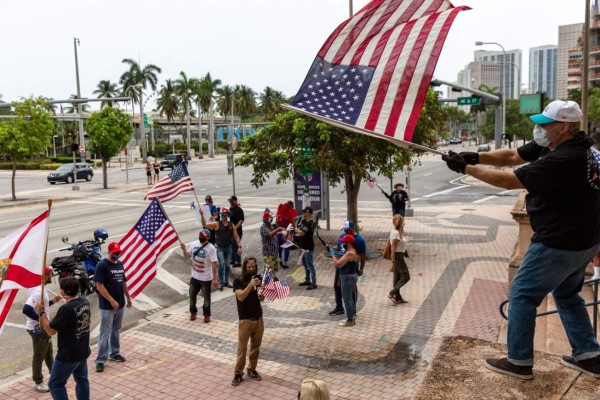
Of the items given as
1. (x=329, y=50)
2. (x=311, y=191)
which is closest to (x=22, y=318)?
(x=329, y=50)

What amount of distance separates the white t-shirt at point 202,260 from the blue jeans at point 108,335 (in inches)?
78.2

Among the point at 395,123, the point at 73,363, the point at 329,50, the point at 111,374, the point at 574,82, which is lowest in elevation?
the point at 111,374

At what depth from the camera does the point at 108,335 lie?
28.1ft

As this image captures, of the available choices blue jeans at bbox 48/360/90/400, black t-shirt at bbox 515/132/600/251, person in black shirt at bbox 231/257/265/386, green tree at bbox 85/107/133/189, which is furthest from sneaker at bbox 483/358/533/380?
green tree at bbox 85/107/133/189

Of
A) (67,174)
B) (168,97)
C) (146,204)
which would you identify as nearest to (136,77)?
(168,97)

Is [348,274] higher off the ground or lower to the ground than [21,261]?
lower

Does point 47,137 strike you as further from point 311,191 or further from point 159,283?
point 159,283

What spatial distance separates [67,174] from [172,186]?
34137 mm

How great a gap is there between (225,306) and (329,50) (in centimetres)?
696

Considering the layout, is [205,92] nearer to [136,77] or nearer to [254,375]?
A: [136,77]

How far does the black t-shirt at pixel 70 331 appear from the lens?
21.0ft

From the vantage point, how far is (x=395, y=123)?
17.5 feet

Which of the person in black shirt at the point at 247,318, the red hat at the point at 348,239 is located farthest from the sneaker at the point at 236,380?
the red hat at the point at 348,239

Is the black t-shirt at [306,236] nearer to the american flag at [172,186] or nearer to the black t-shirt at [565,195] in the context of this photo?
the american flag at [172,186]
